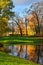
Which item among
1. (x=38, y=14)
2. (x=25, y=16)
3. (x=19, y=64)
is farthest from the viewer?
(x=25, y=16)

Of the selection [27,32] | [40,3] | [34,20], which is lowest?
[27,32]

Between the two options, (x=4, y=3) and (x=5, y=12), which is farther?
(x=5, y=12)

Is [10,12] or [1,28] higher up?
[10,12]

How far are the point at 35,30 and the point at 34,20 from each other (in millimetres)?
3976

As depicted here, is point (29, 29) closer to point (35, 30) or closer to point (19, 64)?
point (35, 30)

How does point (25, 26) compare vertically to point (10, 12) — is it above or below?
below

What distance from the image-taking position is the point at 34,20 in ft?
245

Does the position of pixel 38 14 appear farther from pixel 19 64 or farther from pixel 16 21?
pixel 19 64

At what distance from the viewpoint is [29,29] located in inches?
3216

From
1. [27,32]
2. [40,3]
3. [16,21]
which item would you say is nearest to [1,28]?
[16,21]

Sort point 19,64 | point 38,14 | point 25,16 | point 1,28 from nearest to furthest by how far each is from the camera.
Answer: point 19,64 → point 1,28 → point 38,14 → point 25,16

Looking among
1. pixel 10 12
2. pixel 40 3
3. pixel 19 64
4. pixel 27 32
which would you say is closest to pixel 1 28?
pixel 10 12

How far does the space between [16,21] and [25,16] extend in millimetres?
7430

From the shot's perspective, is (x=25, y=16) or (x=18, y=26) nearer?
(x=18, y=26)
